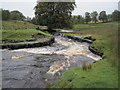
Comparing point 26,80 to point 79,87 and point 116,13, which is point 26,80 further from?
point 116,13

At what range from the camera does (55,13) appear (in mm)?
38656

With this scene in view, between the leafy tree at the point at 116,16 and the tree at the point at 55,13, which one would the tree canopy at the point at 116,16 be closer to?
the leafy tree at the point at 116,16

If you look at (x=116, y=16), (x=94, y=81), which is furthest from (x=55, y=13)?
(x=94, y=81)

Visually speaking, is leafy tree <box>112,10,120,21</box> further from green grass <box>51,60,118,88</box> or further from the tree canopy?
green grass <box>51,60,118,88</box>

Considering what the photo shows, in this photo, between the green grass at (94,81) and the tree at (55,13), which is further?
the tree at (55,13)

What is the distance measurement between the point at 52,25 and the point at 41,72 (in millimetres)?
31141

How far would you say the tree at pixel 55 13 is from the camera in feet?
125

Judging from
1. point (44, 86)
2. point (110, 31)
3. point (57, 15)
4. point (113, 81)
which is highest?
point (57, 15)

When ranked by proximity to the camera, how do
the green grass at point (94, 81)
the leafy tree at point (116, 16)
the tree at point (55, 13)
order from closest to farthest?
the green grass at point (94, 81) → the leafy tree at point (116, 16) → the tree at point (55, 13)

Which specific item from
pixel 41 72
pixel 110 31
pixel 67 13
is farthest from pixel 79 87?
pixel 67 13

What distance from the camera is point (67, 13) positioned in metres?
40.0

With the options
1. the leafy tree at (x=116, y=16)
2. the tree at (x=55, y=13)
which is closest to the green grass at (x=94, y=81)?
the leafy tree at (x=116, y=16)

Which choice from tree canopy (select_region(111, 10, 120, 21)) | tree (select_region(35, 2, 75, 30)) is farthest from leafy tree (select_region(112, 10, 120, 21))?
tree (select_region(35, 2, 75, 30))

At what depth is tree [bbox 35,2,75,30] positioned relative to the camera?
3819cm
